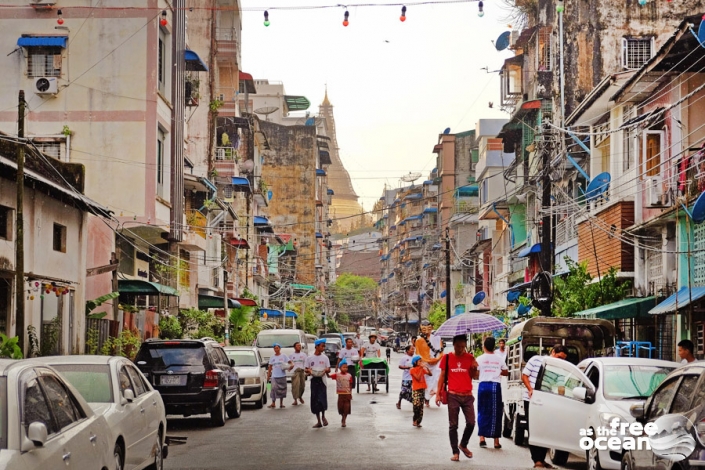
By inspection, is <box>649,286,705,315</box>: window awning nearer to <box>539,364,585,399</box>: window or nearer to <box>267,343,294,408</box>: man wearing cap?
<box>539,364,585,399</box>: window

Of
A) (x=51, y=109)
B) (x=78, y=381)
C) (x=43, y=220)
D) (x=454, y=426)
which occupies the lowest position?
(x=454, y=426)

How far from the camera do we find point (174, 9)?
3788 cm

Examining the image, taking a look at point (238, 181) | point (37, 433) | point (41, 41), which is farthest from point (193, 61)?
point (37, 433)

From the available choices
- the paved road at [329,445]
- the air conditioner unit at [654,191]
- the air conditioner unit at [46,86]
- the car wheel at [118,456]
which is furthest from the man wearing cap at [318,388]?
the air conditioner unit at [46,86]

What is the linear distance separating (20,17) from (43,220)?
1239cm

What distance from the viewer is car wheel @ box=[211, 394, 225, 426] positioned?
21.3 m

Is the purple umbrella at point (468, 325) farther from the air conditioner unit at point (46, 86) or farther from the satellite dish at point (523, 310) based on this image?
the air conditioner unit at point (46, 86)

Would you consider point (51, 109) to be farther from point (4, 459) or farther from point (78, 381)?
point (4, 459)

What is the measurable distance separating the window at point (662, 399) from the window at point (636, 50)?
3426 cm

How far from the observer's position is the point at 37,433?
24.2ft

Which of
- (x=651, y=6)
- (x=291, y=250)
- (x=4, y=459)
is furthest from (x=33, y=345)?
(x=291, y=250)

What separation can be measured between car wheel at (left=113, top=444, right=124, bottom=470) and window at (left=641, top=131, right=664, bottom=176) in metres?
19.9

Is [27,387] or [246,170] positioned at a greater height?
[246,170]

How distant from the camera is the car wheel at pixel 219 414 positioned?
2128 cm
